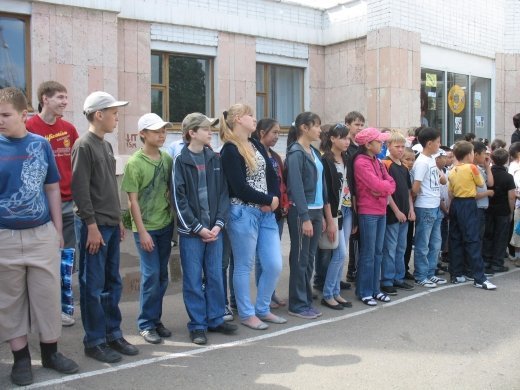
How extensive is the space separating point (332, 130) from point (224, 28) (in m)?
8.00

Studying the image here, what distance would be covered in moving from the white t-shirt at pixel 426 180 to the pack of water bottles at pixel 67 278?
164 inches

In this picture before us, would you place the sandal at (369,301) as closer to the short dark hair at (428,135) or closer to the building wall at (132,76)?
the short dark hair at (428,135)

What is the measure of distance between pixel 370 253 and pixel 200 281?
2133 mm

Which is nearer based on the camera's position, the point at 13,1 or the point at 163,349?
the point at 163,349

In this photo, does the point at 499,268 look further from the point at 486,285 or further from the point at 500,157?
the point at 500,157

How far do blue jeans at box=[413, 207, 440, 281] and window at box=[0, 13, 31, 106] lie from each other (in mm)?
7396

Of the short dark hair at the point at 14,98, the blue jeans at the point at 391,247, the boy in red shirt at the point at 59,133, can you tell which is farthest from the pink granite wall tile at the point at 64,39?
the short dark hair at the point at 14,98

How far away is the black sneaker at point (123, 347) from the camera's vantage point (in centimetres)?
481

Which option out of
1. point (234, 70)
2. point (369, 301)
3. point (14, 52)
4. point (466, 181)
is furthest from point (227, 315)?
point (234, 70)

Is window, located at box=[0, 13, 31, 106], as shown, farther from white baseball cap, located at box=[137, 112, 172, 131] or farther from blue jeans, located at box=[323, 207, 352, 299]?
blue jeans, located at box=[323, 207, 352, 299]

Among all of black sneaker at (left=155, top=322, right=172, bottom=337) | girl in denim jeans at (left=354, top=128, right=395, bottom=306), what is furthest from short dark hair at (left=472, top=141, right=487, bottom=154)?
black sneaker at (left=155, top=322, right=172, bottom=337)

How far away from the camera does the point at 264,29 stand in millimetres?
14281

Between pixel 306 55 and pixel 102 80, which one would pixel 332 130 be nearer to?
pixel 102 80

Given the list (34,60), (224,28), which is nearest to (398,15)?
(224,28)
